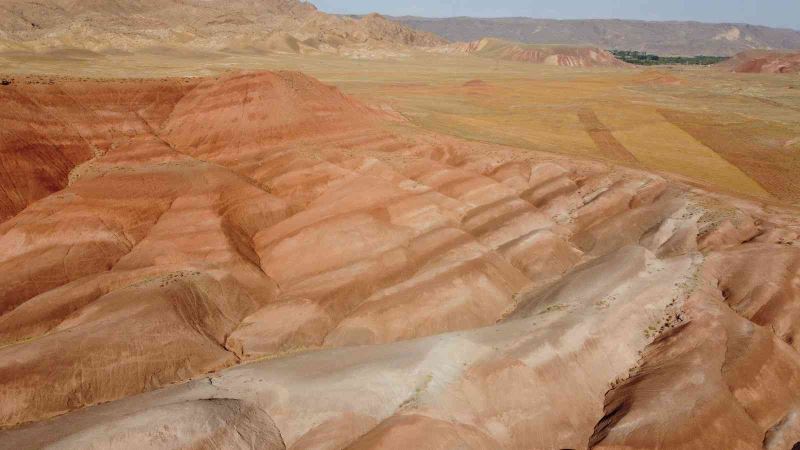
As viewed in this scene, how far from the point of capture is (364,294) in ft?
107

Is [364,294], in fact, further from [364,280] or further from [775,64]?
[775,64]

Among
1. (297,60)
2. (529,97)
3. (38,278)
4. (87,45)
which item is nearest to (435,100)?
(529,97)

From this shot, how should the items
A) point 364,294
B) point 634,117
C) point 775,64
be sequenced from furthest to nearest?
point 775,64 → point 634,117 → point 364,294

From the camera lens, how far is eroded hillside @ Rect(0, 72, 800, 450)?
22.2 metres

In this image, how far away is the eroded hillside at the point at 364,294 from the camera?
72.9ft

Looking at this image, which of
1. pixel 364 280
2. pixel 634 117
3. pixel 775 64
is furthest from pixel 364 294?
pixel 775 64

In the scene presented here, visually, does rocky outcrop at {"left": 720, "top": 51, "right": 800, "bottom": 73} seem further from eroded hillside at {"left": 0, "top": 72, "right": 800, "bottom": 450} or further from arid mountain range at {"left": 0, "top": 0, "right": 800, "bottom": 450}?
eroded hillside at {"left": 0, "top": 72, "right": 800, "bottom": 450}

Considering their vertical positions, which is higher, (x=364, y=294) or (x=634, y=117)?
(x=634, y=117)

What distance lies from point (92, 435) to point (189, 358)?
25.2ft

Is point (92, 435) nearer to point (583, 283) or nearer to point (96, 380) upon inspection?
point (96, 380)

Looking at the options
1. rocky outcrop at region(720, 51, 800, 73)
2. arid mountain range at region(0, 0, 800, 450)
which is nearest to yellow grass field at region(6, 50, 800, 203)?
arid mountain range at region(0, 0, 800, 450)

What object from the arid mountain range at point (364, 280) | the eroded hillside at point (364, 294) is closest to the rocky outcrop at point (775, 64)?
the arid mountain range at point (364, 280)

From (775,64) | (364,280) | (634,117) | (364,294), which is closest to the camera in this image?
(364,294)

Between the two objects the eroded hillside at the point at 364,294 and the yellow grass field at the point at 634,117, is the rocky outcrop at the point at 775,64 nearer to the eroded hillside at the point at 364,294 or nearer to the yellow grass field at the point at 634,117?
the yellow grass field at the point at 634,117
